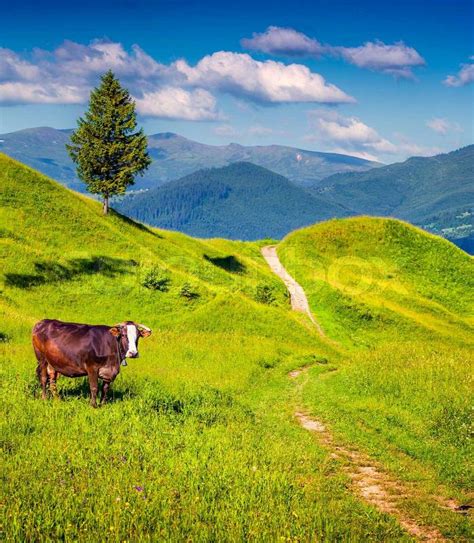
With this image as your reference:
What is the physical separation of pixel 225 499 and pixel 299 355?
1973cm

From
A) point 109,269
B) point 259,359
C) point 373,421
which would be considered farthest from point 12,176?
point 373,421

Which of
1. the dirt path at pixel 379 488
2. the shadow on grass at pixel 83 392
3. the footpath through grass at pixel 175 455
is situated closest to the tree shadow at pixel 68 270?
the footpath through grass at pixel 175 455

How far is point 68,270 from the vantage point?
36.6 meters

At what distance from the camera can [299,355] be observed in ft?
87.9

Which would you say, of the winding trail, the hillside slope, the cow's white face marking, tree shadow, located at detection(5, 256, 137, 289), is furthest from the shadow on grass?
the hillside slope

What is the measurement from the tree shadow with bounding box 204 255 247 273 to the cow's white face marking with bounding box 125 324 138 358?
139 feet

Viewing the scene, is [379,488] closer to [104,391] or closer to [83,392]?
[104,391]

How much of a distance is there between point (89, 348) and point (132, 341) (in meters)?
1.19

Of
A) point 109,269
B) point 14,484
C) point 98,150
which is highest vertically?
point 98,150

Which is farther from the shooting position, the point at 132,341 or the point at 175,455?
the point at 132,341

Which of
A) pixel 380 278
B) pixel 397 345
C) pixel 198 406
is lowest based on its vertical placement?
pixel 397 345

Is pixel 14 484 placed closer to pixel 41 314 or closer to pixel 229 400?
pixel 229 400

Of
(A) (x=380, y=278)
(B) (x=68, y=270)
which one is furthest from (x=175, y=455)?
(A) (x=380, y=278)

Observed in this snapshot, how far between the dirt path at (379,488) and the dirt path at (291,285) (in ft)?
92.7
